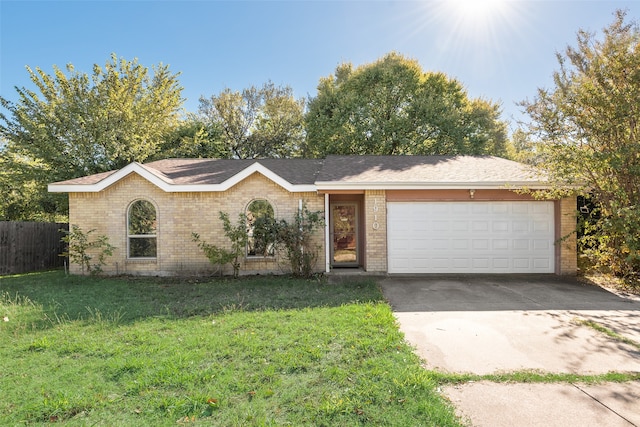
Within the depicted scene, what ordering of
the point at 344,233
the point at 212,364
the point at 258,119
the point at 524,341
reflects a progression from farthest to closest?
the point at 258,119 < the point at 344,233 < the point at 524,341 < the point at 212,364

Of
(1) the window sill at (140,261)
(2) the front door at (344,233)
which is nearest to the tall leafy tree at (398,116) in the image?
(2) the front door at (344,233)

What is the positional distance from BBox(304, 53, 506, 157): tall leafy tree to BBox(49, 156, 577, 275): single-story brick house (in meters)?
10.6

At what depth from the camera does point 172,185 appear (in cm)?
995

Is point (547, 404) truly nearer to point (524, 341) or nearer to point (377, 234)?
point (524, 341)

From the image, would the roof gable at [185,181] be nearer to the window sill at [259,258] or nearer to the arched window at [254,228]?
the arched window at [254,228]

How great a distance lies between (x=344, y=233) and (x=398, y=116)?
11.8 meters

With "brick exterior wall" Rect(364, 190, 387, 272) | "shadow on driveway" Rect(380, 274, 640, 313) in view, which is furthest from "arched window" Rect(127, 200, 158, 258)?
"shadow on driveway" Rect(380, 274, 640, 313)

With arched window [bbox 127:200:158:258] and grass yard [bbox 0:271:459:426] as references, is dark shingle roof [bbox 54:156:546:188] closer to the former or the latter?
arched window [bbox 127:200:158:258]

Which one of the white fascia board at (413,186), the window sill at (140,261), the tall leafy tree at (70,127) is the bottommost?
the window sill at (140,261)

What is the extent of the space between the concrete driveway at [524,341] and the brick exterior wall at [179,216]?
401cm

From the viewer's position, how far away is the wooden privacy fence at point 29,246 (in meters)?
12.1

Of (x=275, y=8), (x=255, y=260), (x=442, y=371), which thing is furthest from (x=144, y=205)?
(x=442, y=371)

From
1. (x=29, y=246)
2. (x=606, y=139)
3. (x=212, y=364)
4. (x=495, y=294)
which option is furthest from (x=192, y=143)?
(x=606, y=139)

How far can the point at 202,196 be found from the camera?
10281mm
